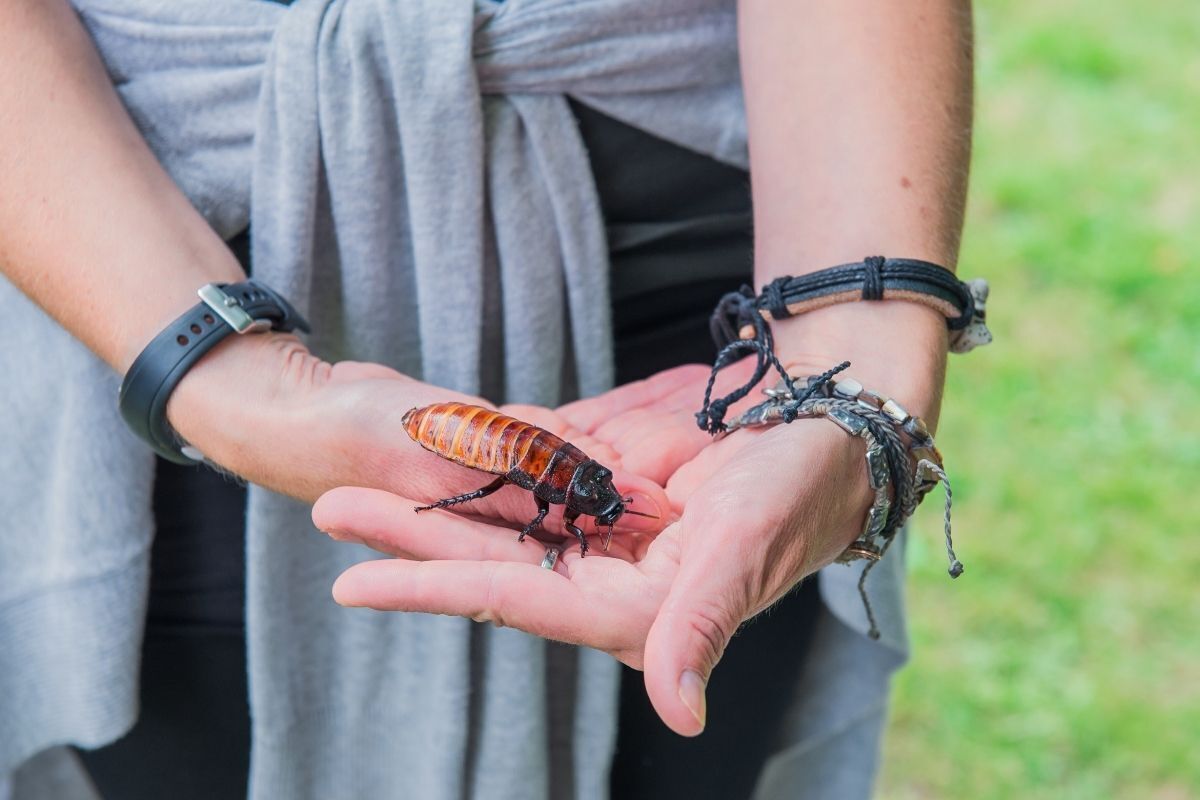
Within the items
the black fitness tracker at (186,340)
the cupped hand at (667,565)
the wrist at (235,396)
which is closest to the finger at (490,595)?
the cupped hand at (667,565)

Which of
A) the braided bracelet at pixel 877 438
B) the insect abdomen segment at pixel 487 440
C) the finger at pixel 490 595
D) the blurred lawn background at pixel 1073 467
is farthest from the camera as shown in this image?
the blurred lawn background at pixel 1073 467

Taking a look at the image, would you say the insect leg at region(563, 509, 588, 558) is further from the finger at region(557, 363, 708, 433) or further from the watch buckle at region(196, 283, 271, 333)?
the watch buckle at region(196, 283, 271, 333)

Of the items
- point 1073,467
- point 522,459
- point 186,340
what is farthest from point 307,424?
point 1073,467

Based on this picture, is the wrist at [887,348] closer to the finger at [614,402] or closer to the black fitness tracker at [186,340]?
the finger at [614,402]

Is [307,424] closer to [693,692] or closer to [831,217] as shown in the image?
[693,692]

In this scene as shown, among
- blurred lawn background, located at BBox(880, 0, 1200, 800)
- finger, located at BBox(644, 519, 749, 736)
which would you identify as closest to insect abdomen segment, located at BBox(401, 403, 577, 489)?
finger, located at BBox(644, 519, 749, 736)
